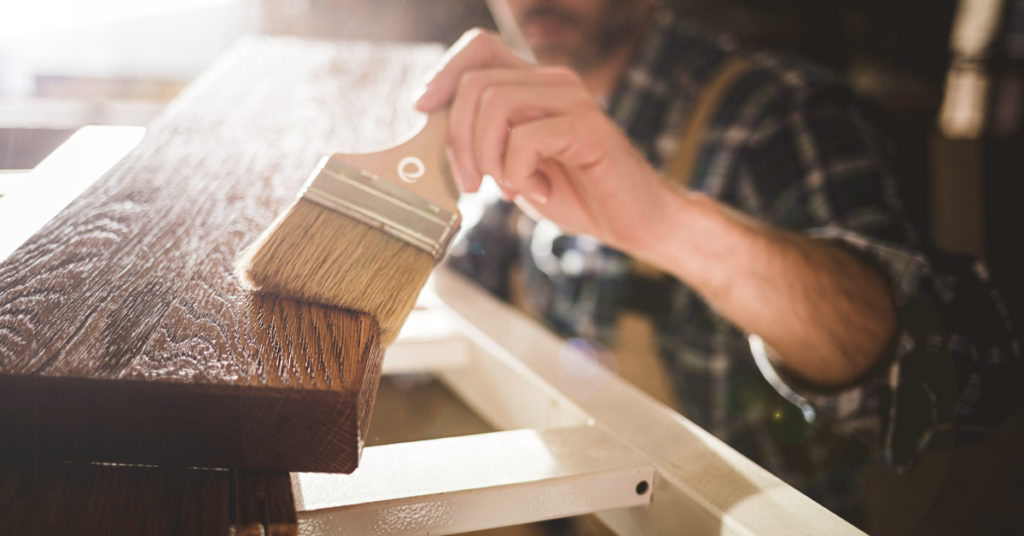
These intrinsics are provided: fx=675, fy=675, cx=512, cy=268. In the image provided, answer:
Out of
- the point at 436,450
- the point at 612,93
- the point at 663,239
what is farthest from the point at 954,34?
the point at 436,450

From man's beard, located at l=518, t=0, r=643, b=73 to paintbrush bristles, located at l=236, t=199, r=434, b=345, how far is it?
1.24 meters

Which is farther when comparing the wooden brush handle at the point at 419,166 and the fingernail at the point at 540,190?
the fingernail at the point at 540,190

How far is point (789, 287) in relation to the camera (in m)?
0.87

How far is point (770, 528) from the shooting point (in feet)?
1.20

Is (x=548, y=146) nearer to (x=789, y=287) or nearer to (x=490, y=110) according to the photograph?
(x=490, y=110)

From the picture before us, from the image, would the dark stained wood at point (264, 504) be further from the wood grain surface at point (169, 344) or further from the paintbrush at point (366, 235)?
the paintbrush at point (366, 235)

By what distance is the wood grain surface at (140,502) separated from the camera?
304 mm

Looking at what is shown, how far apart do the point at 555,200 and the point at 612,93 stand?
957 mm

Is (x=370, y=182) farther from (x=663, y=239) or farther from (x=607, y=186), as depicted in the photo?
(x=663, y=239)

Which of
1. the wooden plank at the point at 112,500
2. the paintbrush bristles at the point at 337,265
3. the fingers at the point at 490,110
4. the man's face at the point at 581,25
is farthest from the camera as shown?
the man's face at the point at 581,25

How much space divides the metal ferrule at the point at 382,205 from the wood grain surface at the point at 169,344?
0.22ft

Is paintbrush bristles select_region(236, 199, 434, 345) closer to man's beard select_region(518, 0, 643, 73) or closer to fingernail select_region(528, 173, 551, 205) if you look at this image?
fingernail select_region(528, 173, 551, 205)

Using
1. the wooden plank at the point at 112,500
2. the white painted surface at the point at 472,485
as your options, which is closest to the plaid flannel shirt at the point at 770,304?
the white painted surface at the point at 472,485

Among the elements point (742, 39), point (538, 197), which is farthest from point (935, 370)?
point (742, 39)
